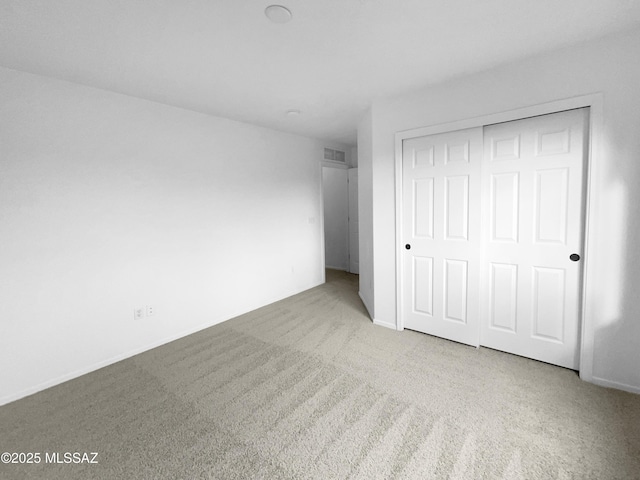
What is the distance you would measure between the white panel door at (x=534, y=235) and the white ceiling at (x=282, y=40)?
64cm

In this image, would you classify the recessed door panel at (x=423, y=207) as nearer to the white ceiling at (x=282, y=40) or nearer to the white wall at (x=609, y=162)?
the white wall at (x=609, y=162)

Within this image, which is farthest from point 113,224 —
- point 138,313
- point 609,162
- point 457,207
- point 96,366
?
point 609,162

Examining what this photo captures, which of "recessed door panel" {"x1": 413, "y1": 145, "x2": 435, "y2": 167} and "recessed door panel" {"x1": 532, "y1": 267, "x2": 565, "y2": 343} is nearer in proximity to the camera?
"recessed door panel" {"x1": 532, "y1": 267, "x2": 565, "y2": 343}

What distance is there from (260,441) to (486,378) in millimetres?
1770

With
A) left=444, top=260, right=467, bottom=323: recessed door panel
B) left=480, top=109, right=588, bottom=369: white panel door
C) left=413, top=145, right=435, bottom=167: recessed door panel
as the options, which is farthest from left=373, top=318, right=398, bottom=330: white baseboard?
left=413, top=145, right=435, bottom=167: recessed door panel

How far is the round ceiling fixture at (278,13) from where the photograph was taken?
5.54 ft

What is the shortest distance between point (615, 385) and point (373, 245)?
226 centimetres

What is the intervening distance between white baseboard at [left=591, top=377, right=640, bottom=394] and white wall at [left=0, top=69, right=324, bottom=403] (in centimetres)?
353

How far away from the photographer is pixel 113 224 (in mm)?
2779

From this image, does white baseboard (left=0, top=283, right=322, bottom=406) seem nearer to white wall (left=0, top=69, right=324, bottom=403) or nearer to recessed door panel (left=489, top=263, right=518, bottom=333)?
white wall (left=0, top=69, right=324, bottom=403)

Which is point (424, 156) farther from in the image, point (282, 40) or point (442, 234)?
point (282, 40)

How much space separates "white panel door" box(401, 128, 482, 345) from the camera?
9.14 feet

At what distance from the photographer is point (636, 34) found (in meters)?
2.00

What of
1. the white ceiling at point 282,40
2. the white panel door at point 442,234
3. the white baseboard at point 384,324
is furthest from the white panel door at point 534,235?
the white baseboard at point 384,324
